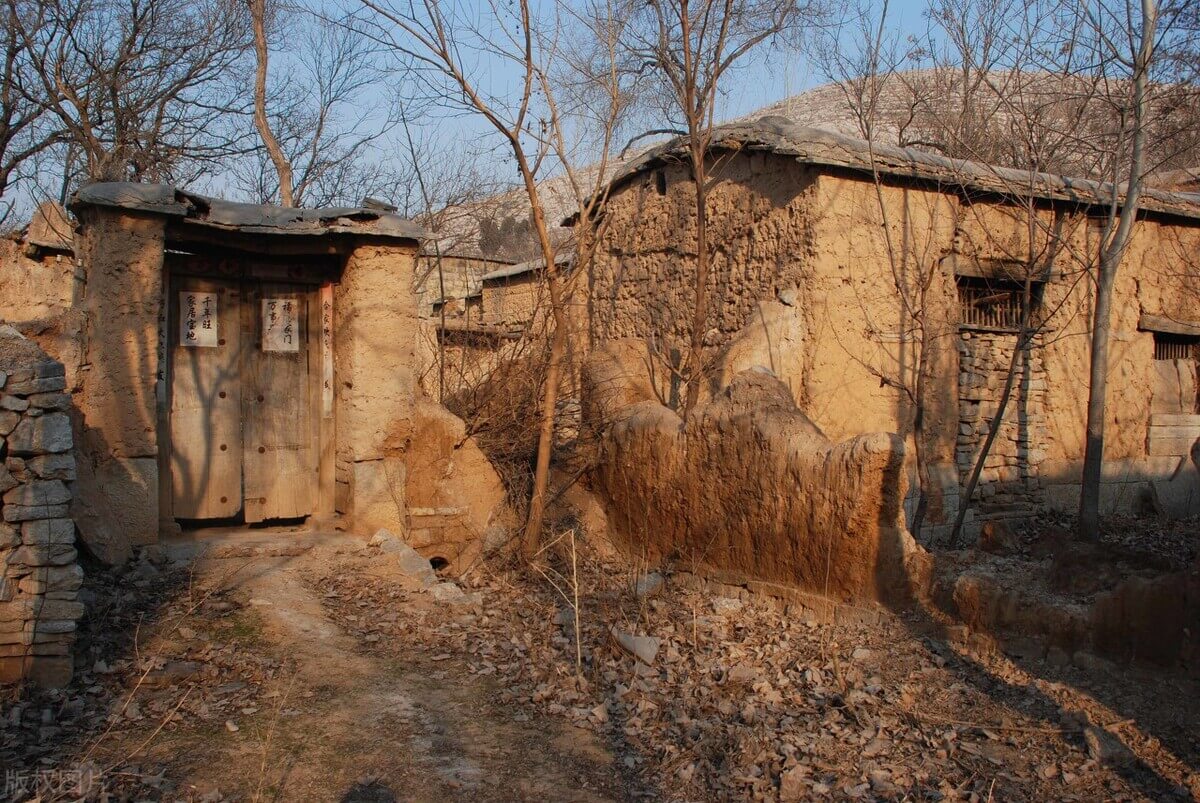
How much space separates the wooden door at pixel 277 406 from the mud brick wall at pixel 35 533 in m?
2.54

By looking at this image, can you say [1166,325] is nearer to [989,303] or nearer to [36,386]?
[989,303]

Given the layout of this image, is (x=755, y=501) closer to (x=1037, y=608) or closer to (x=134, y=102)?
(x=1037, y=608)

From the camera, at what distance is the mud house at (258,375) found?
602 centimetres

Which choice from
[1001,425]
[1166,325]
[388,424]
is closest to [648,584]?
[388,424]

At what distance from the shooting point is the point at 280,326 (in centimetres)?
716

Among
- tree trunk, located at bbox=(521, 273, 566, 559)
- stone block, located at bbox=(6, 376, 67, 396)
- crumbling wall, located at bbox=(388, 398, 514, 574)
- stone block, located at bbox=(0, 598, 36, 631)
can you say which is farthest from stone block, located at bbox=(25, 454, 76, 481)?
tree trunk, located at bbox=(521, 273, 566, 559)

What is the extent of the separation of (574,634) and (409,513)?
1.94 metres

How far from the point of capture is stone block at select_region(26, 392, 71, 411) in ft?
14.6

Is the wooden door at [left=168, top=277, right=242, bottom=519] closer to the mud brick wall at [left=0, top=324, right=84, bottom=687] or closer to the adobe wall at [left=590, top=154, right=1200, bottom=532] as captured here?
the mud brick wall at [left=0, top=324, right=84, bottom=687]

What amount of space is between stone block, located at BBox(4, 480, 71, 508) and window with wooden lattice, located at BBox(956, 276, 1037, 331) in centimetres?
801

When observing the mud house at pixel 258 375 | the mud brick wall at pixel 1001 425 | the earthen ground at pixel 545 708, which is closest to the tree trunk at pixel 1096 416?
the mud brick wall at pixel 1001 425

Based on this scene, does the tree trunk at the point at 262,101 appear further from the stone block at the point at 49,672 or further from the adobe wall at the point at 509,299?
the stone block at the point at 49,672

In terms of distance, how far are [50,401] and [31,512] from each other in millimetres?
526

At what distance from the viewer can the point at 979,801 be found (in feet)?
12.3
